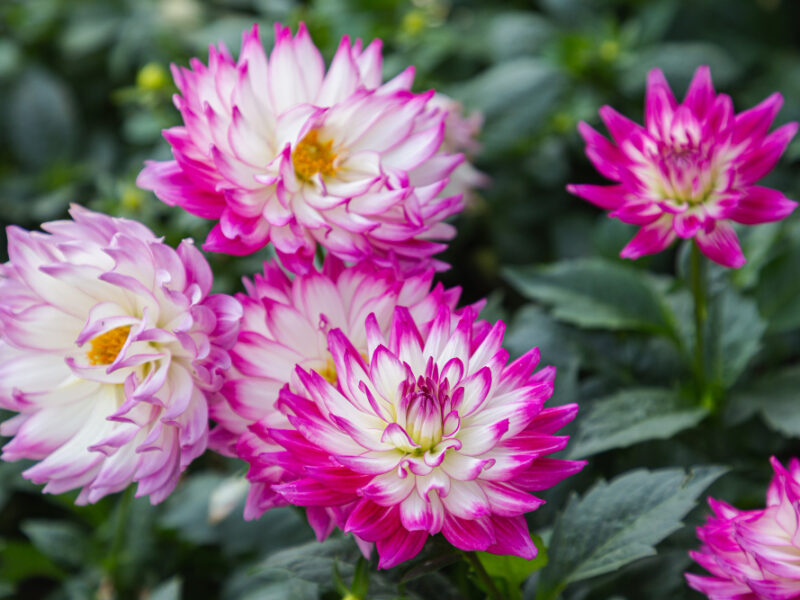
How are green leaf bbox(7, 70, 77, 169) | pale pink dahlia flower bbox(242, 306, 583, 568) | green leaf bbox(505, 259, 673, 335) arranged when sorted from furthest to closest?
green leaf bbox(7, 70, 77, 169)
green leaf bbox(505, 259, 673, 335)
pale pink dahlia flower bbox(242, 306, 583, 568)

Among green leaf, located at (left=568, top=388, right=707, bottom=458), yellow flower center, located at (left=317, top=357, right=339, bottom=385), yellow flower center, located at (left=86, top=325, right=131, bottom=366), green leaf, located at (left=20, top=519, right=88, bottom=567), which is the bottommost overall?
green leaf, located at (left=20, top=519, right=88, bottom=567)

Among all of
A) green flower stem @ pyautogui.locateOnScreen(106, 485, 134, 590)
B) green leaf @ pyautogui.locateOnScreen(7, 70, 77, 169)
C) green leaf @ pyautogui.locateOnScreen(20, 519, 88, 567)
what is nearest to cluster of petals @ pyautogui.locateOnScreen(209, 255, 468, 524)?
green flower stem @ pyautogui.locateOnScreen(106, 485, 134, 590)

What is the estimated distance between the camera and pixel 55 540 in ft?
3.75

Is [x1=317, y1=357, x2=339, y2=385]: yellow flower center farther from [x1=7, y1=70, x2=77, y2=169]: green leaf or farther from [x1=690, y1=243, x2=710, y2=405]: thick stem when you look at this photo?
[x1=7, y1=70, x2=77, y2=169]: green leaf

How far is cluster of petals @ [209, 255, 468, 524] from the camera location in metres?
0.69

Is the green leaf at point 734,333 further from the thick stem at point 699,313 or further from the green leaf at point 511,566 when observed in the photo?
the green leaf at point 511,566

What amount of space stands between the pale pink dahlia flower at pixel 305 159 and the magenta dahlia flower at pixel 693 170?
172 millimetres

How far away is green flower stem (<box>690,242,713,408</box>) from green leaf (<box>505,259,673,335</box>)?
9cm

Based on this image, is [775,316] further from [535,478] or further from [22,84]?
[22,84]

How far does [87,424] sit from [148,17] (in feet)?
4.22

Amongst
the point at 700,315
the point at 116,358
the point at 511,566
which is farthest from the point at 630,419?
the point at 116,358

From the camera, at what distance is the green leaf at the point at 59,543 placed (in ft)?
3.71

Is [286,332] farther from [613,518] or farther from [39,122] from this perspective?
[39,122]

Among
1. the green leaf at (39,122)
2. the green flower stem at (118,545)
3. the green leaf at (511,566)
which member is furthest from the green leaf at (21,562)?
the green leaf at (39,122)
